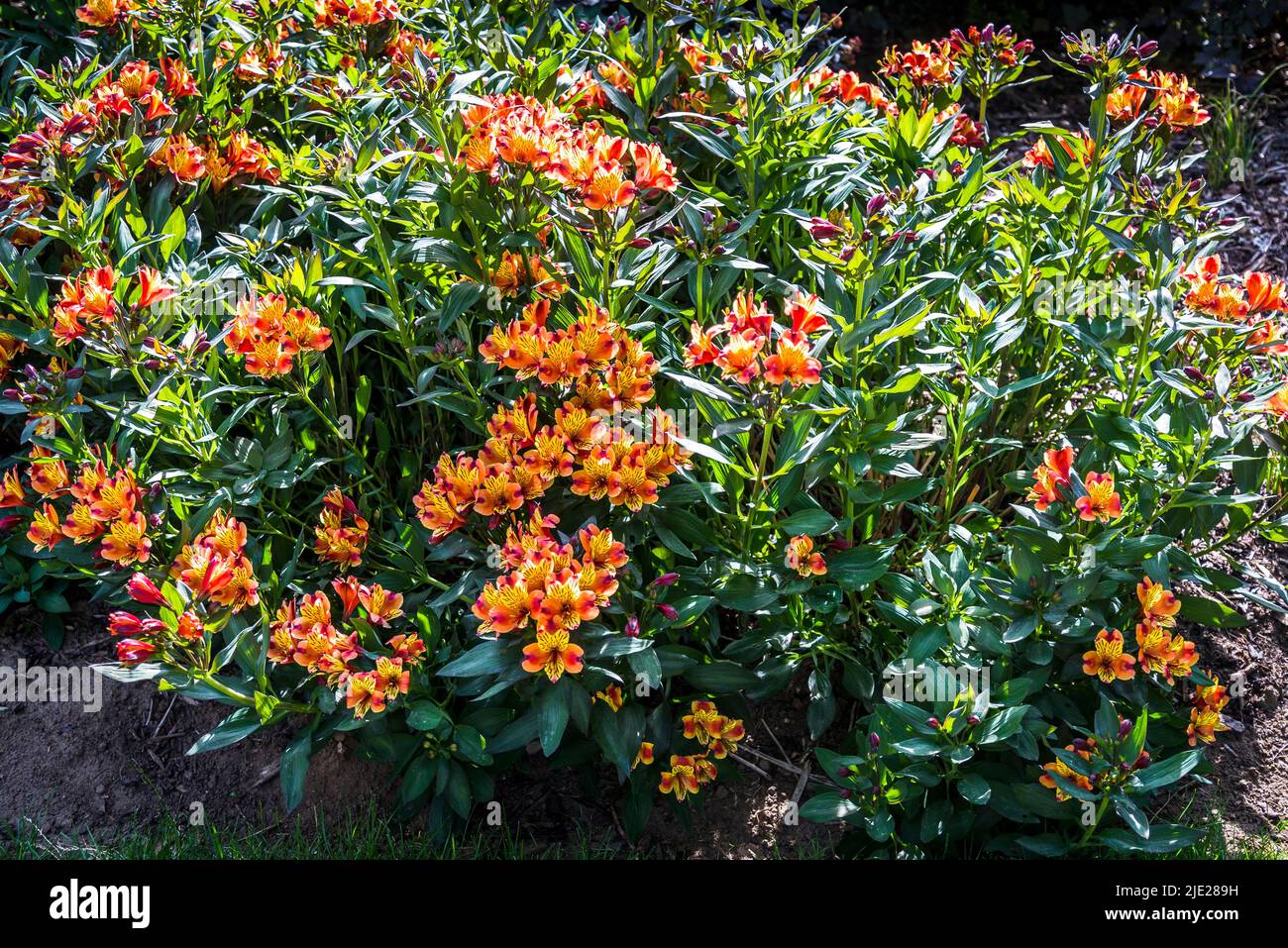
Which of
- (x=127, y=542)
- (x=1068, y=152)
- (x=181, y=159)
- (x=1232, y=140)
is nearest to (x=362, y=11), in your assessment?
(x=181, y=159)

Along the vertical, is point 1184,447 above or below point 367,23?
below

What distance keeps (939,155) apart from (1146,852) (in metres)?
1.81

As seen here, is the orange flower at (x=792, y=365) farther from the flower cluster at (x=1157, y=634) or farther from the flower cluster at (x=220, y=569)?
the flower cluster at (x=220, y=569)

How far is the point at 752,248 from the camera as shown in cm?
303

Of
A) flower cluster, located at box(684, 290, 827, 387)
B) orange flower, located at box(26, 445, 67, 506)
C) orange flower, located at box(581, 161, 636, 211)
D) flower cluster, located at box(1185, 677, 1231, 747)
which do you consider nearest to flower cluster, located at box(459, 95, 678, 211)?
orange flower, located at box(581, 161, 636, 211)

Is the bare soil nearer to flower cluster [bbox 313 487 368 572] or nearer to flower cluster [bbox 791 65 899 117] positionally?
flower cluster [bbox 313 487 368 572]

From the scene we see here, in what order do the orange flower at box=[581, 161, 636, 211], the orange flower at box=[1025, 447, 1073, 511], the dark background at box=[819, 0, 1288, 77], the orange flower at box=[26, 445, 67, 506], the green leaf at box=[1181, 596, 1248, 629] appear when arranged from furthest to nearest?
1. the dark background at box=[819, 0, 1288, 77]
2. the green leaf at box=[1181, 596, 1248, 629]
3. the orange flower at box=[26, 445, 67, 506]
4. the orange flower at box=[1025, 447, 1073, 511]
5. the orange flower at box=[581, 161, 636, 211]

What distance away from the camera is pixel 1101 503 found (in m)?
2.38

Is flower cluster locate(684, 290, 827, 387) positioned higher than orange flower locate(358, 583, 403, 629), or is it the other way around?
flower cluster locate(684, 290, 827, 387)

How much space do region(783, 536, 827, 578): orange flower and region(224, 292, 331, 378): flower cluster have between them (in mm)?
1100

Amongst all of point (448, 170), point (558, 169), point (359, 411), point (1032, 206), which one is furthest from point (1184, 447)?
point (359, 411)

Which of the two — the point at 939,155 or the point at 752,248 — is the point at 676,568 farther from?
the point at 939,155

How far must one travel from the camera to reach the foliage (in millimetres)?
2396

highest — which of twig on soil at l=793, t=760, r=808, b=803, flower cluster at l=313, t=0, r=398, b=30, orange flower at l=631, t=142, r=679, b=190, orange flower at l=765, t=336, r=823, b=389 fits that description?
flower cluster at l=313, t=0, r=398, b=30
